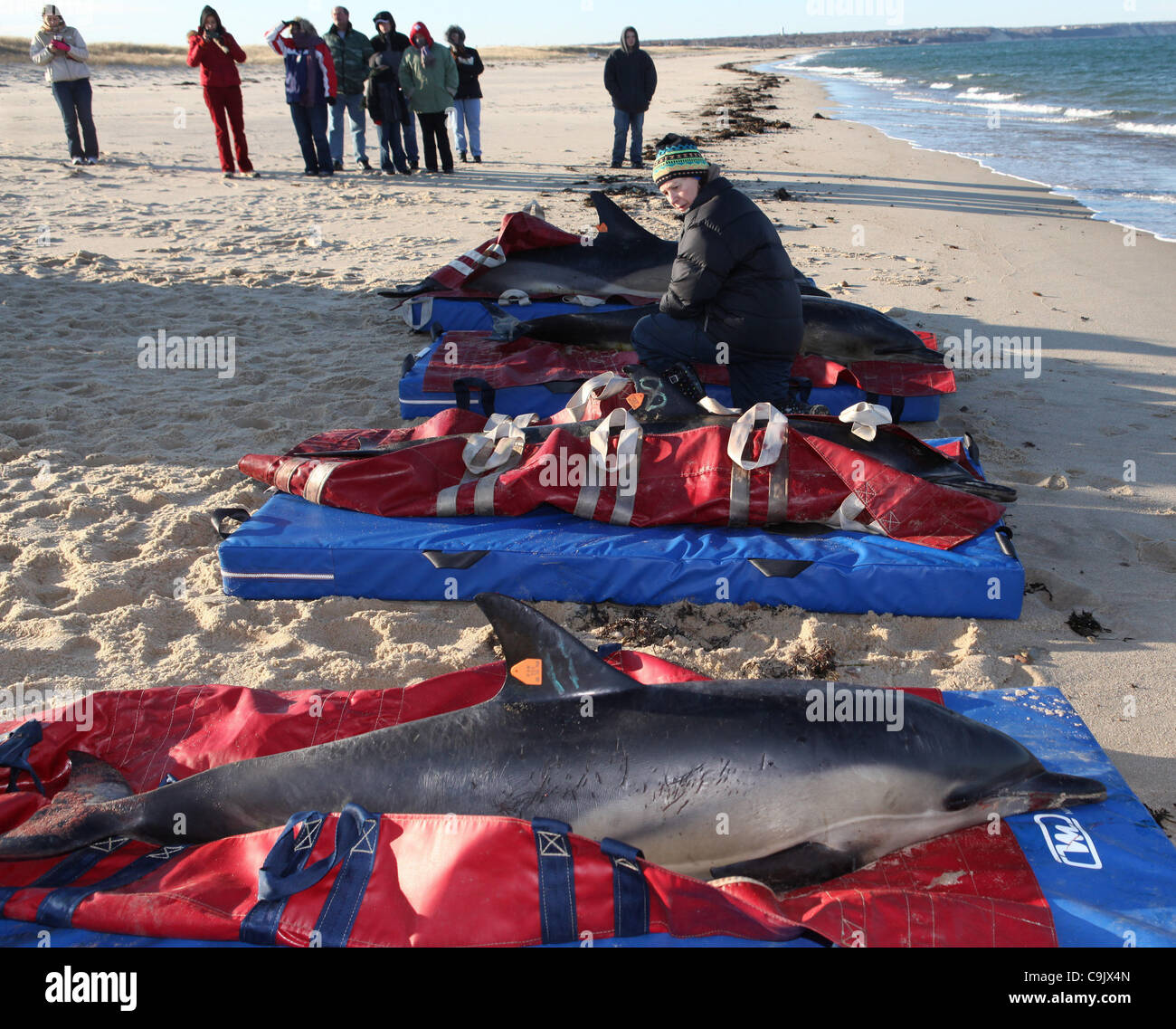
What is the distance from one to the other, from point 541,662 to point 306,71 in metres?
13.6

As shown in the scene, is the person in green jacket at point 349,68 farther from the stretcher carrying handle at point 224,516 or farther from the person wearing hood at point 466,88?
the stretcher carrying handle at point 224,516


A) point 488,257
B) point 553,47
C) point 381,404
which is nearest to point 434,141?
point 488,257

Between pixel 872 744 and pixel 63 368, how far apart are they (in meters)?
6.82

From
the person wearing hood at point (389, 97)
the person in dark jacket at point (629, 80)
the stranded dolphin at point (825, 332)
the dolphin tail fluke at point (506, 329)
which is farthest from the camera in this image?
the person in dark jacket at point (629, 80)

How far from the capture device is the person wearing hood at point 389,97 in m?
14.4

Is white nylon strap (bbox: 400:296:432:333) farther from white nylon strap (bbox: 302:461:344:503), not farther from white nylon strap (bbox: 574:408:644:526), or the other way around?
white nylon strap (bbox: 574:408:644:526)

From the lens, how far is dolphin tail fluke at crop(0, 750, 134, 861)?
2.75 m

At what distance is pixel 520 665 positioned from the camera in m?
2.69

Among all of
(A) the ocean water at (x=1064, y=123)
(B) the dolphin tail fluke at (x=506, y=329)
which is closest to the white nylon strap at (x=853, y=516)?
(B) the dolphin tail fluke at (x=506, y=329)

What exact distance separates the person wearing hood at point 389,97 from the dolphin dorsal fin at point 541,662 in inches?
554

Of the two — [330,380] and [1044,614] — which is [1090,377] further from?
[330,380]

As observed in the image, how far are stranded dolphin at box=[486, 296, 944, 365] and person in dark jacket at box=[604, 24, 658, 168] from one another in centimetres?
999

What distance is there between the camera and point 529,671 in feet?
8.82

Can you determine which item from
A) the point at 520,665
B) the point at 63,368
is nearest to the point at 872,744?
the point at 520,665
